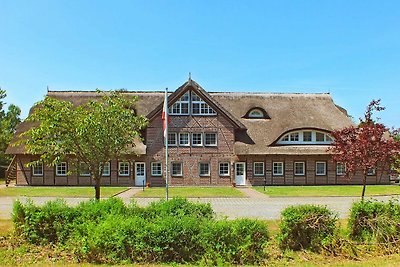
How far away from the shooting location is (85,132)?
1376 centimetres

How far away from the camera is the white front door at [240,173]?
118ft

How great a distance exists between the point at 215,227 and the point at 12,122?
6434 centimetres

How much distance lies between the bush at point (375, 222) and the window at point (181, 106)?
85.0 ft

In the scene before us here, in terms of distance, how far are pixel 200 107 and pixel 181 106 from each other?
1.73 meters

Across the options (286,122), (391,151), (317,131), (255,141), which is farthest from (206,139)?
(391,151)

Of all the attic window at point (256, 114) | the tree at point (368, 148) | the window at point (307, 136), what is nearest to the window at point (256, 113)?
the attic window at point (256, 114)

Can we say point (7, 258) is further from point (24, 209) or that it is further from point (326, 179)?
point (326, 179)

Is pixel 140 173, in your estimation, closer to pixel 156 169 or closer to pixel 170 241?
pixel 156 169

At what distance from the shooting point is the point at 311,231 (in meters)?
10.1

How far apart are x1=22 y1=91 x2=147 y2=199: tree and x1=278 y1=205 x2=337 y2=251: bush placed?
705 centimetres

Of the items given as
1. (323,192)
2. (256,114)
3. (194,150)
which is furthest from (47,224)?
(256,114)

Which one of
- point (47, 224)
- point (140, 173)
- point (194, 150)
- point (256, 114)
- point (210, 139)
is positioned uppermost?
point (256, 114)

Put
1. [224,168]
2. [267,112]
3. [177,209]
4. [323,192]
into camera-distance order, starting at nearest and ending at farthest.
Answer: [177,209]
[323,192]
[224,168]
[267,112]

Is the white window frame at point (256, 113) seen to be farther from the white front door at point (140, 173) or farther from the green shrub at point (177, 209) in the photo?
the green shrub at point (177, 209)
